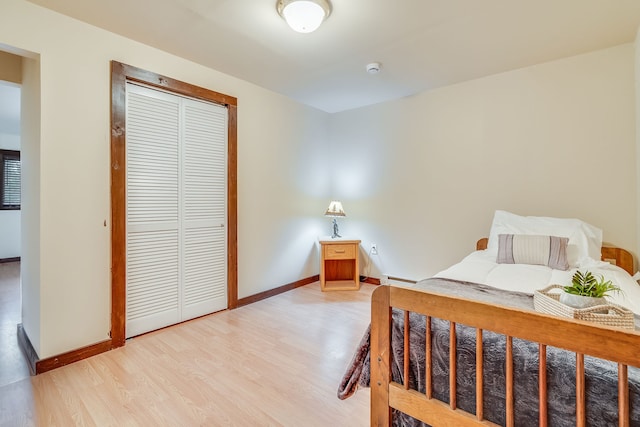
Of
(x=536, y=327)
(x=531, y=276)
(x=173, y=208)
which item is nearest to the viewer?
(x=536, y=327)

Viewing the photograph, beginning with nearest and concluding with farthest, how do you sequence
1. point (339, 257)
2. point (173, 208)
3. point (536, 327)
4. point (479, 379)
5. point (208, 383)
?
point (536, 327)
point (479, 379)
point (208, 383)
point (173, 208)
point (339, 257)

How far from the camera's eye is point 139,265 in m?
2.49

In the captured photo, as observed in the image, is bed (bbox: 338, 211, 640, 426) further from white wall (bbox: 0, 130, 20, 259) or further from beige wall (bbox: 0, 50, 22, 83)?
white wall (bbox: 0, 130, 20, 259)

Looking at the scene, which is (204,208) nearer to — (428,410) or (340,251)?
(340,251)

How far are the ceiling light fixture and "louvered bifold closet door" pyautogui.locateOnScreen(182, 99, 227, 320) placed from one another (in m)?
1.37

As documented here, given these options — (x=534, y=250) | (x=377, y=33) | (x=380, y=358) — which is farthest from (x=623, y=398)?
(x=377, y=33)

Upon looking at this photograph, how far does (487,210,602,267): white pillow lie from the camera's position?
2380 millimetres

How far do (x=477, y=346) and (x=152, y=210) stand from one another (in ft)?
8.42

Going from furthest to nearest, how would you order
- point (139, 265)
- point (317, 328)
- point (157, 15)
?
point (317, 328) → point (139, 265) → point (157, 15)

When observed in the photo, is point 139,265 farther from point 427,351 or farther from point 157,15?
point 427,351

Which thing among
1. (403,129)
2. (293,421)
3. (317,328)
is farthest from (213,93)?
(293,421)

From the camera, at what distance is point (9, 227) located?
5.55m

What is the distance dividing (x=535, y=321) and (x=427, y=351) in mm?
417

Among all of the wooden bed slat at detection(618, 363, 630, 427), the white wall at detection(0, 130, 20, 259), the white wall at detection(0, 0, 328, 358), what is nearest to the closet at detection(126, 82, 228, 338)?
the white wall at detection(0, 0, 328, 358)
